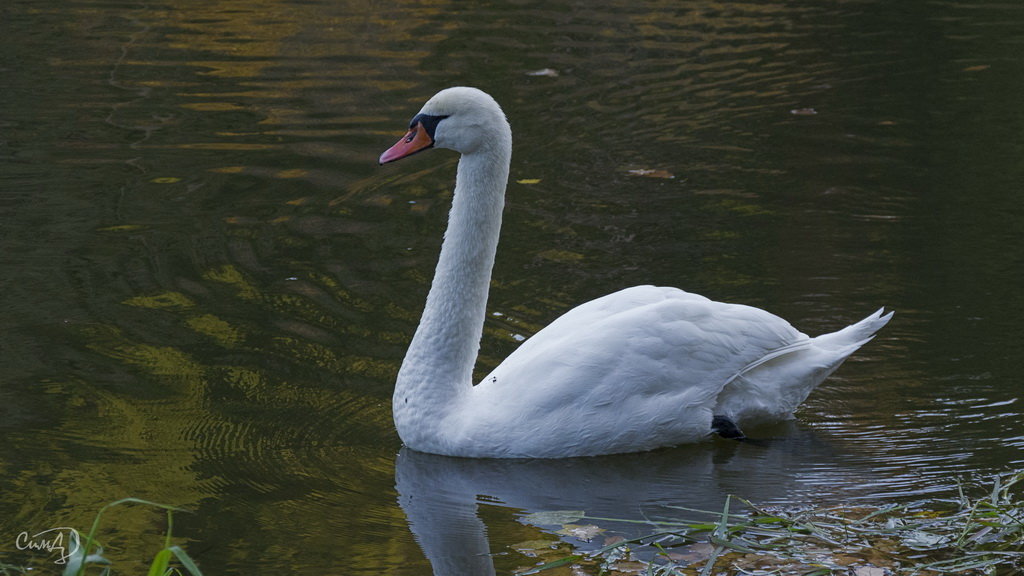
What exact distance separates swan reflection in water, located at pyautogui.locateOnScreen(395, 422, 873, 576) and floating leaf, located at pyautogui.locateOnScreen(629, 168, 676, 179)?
4323mm

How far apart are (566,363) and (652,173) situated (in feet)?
15.7

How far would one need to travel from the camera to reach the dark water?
19.4ft

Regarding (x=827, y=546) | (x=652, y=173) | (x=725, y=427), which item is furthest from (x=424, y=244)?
(x=827, y=546)

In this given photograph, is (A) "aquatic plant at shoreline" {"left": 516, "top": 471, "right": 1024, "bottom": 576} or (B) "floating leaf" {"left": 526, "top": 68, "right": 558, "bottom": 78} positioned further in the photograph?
(B) "floating leaf" {"left": 526, "top": 68, "right": 558, "bottom": 78}

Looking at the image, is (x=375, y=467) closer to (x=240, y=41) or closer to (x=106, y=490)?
(x=106, y=490)

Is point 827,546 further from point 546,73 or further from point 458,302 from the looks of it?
point 546,73

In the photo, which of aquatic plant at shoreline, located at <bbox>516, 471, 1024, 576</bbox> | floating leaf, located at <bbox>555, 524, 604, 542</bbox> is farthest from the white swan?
aquatic plant at shoreline, located at <bbox>516, 471, 1024, 576</bbox>

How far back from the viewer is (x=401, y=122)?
12.2m

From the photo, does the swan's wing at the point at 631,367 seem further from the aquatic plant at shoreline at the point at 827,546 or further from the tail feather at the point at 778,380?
the aquatic plant at shoreline at the point at 827,546

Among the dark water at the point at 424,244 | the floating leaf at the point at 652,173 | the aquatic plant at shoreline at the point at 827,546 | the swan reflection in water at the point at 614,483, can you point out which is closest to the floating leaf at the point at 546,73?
the dark water at the point at 424,244

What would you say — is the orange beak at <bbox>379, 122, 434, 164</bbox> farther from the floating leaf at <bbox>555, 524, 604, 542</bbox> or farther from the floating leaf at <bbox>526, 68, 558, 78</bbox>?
the floating leaf at <bbox>526, 68, 558, 78</bbox>

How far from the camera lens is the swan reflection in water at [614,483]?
5559 millimetres

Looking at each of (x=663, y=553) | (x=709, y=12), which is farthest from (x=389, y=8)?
(x=663, y=553)

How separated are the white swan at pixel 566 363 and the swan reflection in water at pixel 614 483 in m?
0.07
